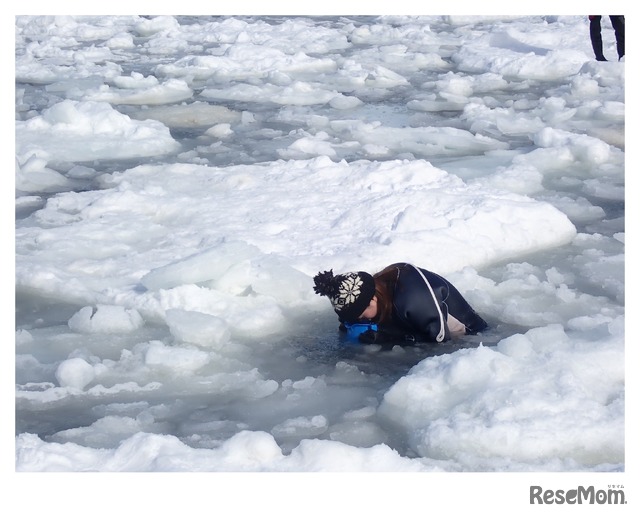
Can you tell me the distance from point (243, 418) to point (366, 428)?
1.75 feet

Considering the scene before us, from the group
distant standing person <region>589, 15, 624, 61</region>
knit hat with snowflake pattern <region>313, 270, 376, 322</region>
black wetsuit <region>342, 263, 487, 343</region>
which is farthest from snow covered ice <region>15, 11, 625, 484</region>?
distant standing person <region>589, 15, 624, 61</region>

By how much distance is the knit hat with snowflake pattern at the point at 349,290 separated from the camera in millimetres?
4078

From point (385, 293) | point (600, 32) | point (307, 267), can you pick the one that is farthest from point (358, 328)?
point (600, 32)

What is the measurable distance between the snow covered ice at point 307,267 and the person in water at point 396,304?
0.10 m

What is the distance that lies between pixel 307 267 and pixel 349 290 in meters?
0.95

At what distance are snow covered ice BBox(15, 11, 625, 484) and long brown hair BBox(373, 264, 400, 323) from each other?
17 cm

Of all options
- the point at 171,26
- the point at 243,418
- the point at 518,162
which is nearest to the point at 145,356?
the point at 243,418

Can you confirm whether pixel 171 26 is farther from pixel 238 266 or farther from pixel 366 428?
pixel 366 428

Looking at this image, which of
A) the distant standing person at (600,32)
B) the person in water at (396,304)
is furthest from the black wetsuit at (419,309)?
the distant standing person at (600,32)

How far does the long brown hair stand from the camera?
421 cm

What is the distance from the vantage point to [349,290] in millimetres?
4074

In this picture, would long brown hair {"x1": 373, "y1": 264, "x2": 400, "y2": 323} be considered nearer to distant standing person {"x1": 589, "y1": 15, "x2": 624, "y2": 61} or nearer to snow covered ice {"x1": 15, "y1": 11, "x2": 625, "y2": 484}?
snow covered ice {"x1": 15, "y1": 11, "x2": 625, "y2": 484}

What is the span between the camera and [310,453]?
3.29 meters
